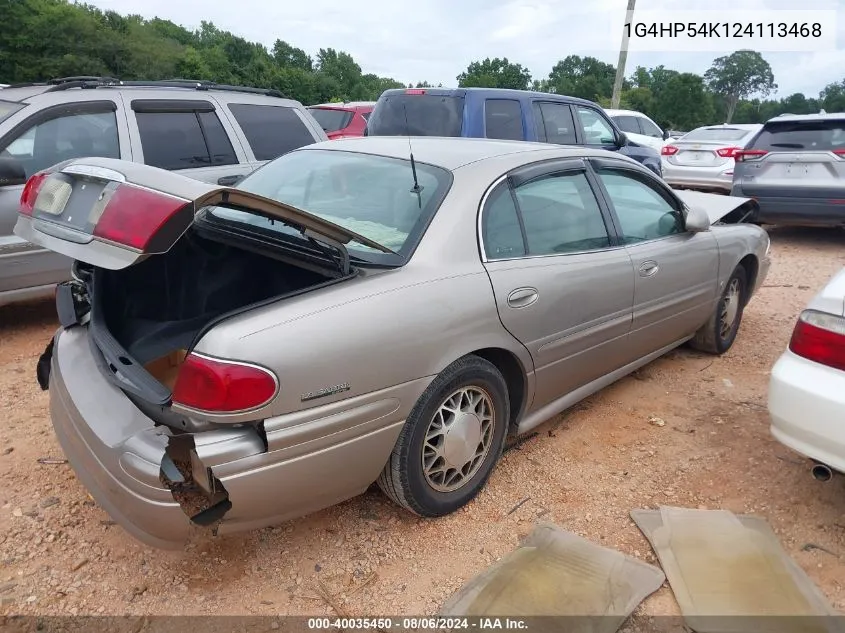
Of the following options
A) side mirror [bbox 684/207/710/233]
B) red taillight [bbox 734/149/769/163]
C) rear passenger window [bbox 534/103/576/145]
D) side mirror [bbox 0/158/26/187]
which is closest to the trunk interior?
side mirror [bbox 0/158/26/187]

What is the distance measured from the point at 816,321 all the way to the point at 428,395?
5.21 feet

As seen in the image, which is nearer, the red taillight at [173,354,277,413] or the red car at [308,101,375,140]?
the red taillight at [173,354,277,413]

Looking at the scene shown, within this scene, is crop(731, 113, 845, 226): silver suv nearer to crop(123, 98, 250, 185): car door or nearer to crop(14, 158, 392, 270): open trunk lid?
crop(123, 98, 250, 185): car door

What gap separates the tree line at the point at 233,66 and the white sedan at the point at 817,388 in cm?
2996

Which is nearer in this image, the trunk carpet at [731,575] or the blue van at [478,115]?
the trunk carpet at [731,575]

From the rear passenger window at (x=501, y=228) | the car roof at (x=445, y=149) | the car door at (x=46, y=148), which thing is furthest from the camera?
the car door at (x=46, y=148)

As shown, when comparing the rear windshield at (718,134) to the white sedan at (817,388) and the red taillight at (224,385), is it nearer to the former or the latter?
the white sedan at (817,388)

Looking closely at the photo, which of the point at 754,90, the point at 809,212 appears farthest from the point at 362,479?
the point at 754,90

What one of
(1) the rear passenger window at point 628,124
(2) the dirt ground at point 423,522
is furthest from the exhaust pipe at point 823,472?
(1) the rear passenger window at point 628,124

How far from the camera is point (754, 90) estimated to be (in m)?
83.8

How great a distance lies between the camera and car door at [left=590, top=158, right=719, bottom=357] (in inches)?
138

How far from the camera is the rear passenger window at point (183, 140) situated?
4.94 meters

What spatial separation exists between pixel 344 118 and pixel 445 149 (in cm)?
699

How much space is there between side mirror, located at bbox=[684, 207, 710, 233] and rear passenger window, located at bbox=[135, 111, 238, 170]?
11.9ft
